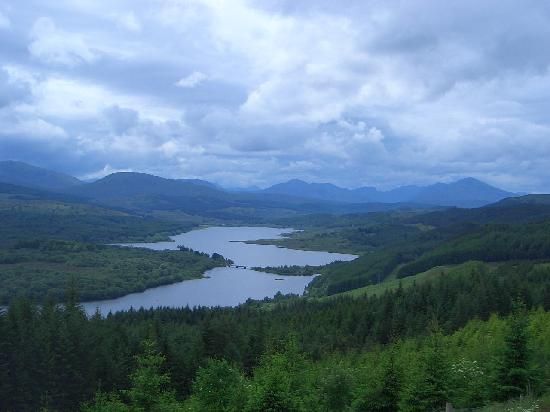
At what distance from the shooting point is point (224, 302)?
481 feet

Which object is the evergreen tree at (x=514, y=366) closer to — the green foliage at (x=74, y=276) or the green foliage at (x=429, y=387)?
the green foliage at (x=429, y=387)

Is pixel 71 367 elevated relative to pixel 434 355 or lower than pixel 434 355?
lower

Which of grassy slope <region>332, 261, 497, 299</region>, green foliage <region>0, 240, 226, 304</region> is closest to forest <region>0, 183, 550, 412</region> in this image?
grassy slope <region>332, 261, 497, 299</region>

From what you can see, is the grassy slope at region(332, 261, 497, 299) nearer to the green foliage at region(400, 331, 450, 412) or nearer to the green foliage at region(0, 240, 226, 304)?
the green foliage at region(0, 240, 226, 304)

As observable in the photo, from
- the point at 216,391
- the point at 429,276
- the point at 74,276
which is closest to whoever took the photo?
the point at 216,391

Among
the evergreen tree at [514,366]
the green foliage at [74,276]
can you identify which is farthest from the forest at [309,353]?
the green foliage at [74,276]

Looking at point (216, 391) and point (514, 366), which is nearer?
point (514, 366)

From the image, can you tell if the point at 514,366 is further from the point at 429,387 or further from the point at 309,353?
the point at 309,353

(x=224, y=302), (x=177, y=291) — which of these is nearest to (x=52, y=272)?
(x=177, y=291)

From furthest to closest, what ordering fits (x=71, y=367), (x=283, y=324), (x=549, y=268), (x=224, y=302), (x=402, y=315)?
(x=224, y=302) < (x=549, y=268) < (x=283, y=324) < (x=402, y=315) < (x=71, y=367)

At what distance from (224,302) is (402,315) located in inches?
2855

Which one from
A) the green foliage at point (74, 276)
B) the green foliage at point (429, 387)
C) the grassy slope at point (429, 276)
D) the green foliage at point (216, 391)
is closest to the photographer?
the green foliage at point (429, 387)

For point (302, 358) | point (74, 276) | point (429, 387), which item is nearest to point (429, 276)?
point (74, 276)

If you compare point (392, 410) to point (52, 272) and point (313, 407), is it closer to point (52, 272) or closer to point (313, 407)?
point (313, 407)
